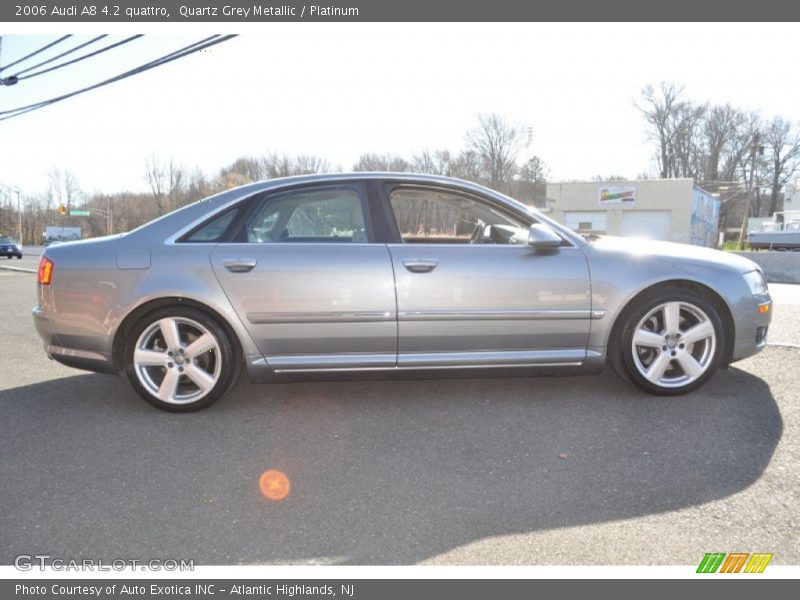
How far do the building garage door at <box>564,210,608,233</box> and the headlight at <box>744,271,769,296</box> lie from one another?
32175 mm

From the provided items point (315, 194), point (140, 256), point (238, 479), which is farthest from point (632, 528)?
point (140, 256)

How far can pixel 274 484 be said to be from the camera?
2.66 metres

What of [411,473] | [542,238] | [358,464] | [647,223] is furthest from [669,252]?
[647,223]

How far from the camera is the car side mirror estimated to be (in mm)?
3596

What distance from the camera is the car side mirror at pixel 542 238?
3.60 m

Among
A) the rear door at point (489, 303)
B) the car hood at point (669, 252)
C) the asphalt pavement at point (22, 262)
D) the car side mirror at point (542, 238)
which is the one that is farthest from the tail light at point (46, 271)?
the asphalt pavement at point (22, 262)

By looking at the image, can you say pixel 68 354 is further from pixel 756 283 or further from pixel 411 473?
pixel 756 283

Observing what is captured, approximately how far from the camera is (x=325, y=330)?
141 inches

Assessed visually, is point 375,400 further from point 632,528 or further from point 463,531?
point 632,528

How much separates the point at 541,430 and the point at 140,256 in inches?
109

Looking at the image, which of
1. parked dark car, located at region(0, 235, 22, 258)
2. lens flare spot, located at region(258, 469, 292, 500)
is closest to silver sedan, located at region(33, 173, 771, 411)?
lens flare spot, located at region(258, 469, 292, 500)

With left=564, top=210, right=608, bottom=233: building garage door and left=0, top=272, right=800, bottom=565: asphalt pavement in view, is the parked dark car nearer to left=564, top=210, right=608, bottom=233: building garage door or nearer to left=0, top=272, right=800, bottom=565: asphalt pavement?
left=564, top=210, right=608, bottom=233: building garage door

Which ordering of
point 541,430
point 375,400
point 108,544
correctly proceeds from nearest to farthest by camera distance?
point 108,544
point 541,430
point 375,400

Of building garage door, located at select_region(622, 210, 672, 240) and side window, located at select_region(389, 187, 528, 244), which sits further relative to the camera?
building garage door, located at select_region(622, 210, 672, 240)
